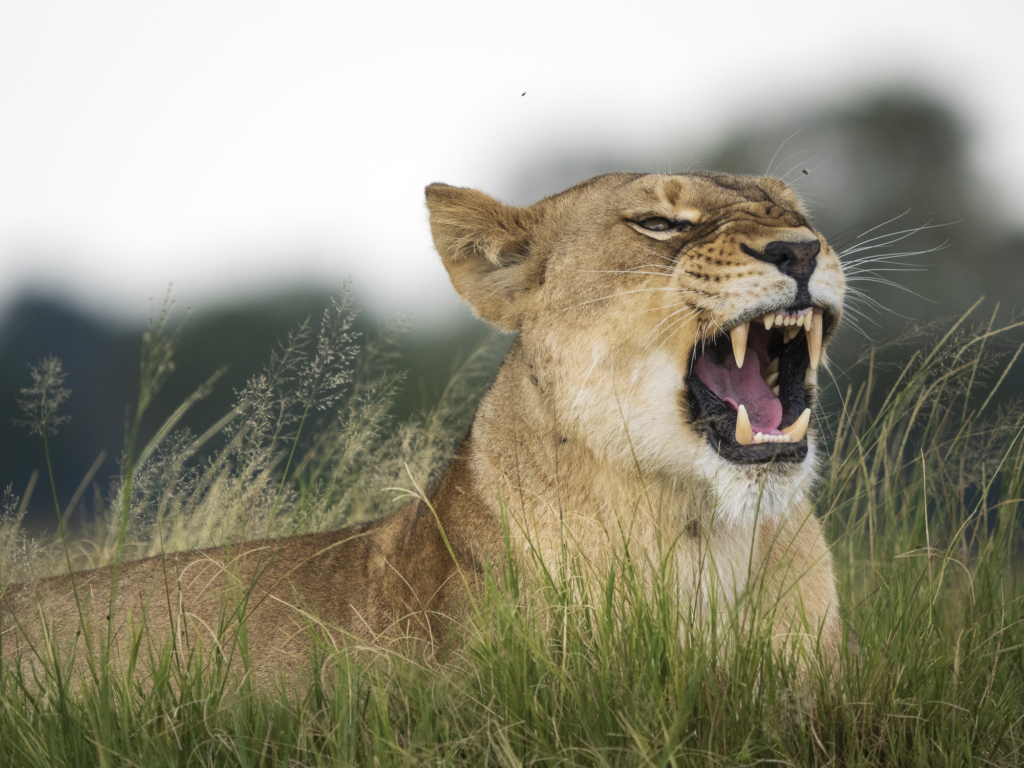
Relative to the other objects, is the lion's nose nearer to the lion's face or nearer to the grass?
the lion's face

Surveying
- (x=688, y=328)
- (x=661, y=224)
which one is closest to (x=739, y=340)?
(x=688, y=328)

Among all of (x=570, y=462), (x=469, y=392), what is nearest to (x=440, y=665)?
(x=570, y=462)

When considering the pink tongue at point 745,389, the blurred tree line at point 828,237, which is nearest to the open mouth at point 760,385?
the pink tongue at point 745,389

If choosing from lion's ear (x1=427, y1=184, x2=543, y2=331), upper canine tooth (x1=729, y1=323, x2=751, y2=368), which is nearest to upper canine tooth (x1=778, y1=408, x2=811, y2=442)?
upper canine tooth (x1=729, y1=323, x2=751, y2=368)

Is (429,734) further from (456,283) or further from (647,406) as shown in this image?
(456,283)

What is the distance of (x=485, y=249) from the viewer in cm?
355

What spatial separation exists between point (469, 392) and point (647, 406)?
10.1 ft

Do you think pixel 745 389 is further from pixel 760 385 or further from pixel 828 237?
pixel 828 237

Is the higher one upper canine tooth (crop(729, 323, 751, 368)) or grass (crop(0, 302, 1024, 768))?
upper canine tooth (crop(729, 323, 751, 368))

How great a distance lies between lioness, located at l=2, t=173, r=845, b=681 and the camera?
9.62ft

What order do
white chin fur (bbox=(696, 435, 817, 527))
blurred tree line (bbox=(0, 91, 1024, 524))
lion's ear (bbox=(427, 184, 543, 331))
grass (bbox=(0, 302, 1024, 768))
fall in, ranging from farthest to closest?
blurred tree line (bbox=(0, 91, 1024, 524)) → lion's ear (bbox=(427, 184, 543, 331)) → white chin fur (bbox=(696, 435, 817, 527)) → grass (bbox=(0, 302, 1024, 768))

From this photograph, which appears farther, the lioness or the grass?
the lioness

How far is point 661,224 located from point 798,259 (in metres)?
0.56

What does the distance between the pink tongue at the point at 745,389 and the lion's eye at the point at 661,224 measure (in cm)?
50
